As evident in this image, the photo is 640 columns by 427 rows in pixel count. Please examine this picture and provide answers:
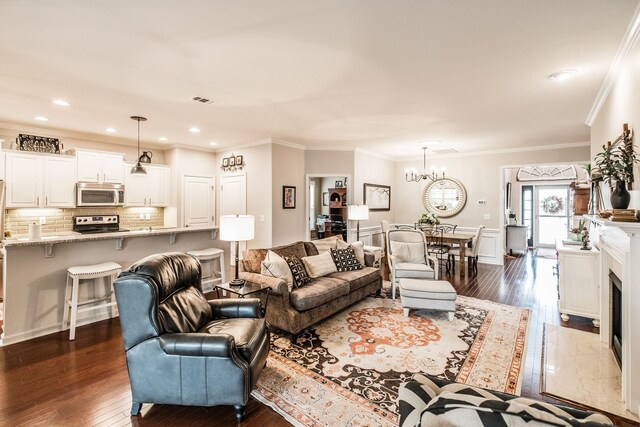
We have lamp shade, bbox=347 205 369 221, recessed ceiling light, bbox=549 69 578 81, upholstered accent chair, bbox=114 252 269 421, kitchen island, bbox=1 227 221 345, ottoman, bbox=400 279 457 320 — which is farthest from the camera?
lamp shade, bbox=347 205 369 221

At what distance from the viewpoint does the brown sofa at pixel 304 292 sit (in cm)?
326

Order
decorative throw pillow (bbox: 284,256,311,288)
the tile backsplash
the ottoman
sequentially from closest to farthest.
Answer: decorative throw pillow (bbox: 284,256,311,288) → the ottoman → the tile backsplash

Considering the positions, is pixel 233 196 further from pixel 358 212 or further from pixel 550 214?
pixel 550 214

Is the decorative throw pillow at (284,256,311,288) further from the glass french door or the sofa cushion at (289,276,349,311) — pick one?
the glass french door

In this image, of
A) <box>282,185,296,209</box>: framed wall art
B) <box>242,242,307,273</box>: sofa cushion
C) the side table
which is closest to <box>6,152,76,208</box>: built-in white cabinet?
<box>282,185,296,209</box>: framed wall art

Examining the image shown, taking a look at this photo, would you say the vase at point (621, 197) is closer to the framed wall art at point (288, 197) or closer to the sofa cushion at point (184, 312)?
the sofa cushion at point (184, 312)

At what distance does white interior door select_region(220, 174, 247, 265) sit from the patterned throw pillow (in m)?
2.79

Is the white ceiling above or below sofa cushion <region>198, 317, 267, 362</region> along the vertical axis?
above

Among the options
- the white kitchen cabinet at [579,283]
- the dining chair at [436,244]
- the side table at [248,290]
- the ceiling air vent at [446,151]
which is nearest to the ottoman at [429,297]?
the white kitchen cabinet at [579,283]

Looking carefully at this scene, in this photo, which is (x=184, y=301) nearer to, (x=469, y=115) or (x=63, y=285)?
(x=63, y=285)

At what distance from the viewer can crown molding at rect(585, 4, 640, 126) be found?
7.16 ft

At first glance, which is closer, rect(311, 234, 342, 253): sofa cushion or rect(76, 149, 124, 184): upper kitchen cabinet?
rect(311, 234, 342, 253): sofa cushion

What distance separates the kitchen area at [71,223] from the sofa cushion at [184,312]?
184 cm

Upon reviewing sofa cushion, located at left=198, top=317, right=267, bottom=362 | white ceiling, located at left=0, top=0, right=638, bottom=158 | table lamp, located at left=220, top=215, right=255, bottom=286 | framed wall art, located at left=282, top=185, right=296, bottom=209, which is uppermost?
white ceiling, located at left=0, top=0, right=638, bottom=158
